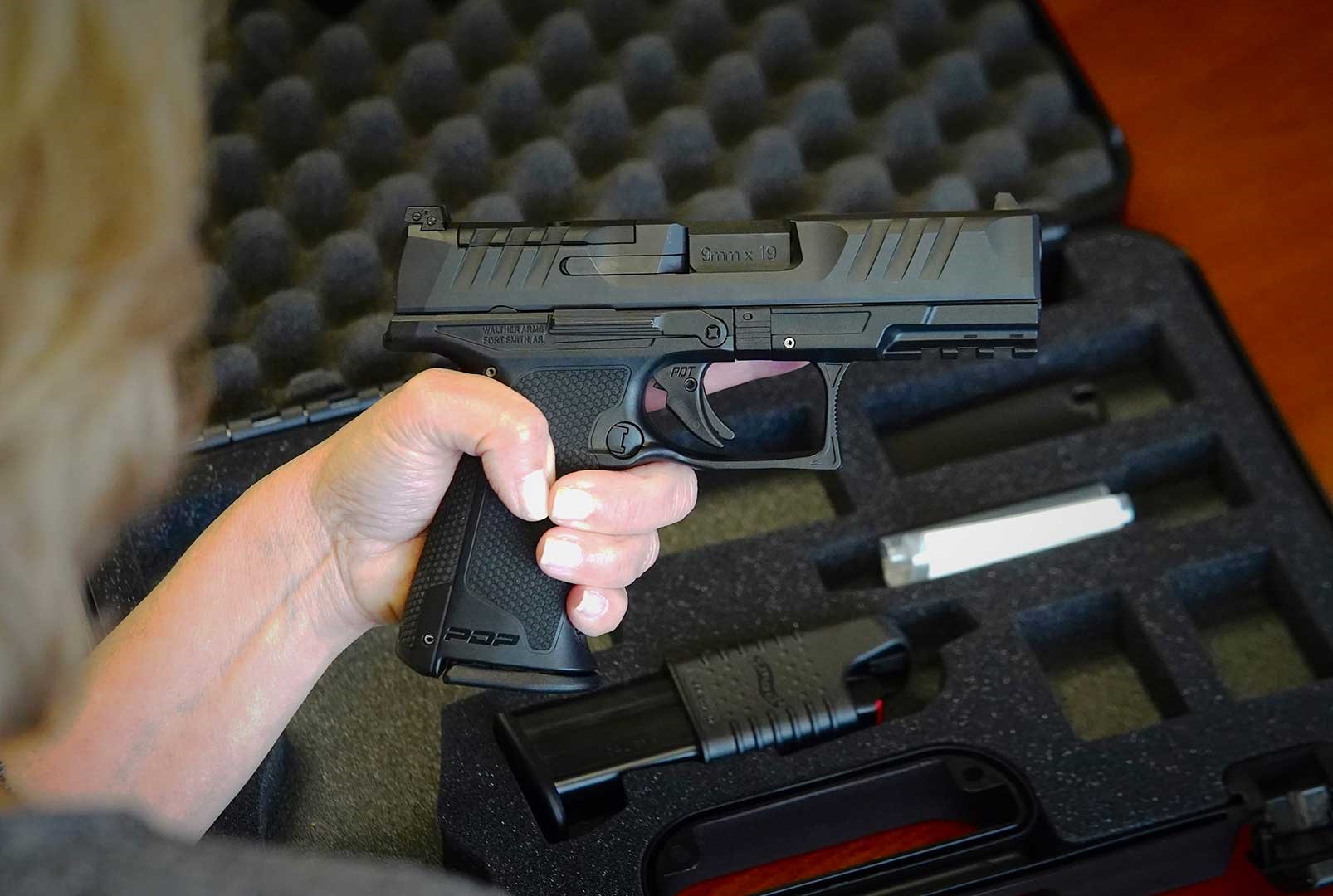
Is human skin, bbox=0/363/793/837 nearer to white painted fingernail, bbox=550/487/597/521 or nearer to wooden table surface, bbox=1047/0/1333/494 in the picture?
white painted fingernail, bbox=550/487/597/521

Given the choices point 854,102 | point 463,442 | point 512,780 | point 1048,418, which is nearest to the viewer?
point 463,442

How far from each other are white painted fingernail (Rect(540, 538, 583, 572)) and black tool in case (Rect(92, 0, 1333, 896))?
23cm

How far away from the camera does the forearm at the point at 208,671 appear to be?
1021mm

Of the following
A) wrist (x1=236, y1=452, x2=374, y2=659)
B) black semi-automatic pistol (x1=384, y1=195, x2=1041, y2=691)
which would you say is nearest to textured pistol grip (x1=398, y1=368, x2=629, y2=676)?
black semi-automatic pistol (x1=384, y1=195, x2=1041, y2=691)

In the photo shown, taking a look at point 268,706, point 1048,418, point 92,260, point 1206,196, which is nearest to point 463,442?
point 268,706

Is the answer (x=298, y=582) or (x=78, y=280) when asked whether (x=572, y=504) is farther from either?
(x=78, y=280)

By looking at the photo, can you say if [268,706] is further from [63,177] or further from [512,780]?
[63,177]

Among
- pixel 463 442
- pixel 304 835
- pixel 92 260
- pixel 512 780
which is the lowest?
pixel 304 835

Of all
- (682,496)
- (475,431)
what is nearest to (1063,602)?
(682,496)

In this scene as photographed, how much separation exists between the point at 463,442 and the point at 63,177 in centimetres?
50

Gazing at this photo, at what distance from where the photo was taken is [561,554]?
1.05 meters

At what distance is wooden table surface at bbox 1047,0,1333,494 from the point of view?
1464mm

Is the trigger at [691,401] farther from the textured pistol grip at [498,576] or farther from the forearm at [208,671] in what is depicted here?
the forearm at [208,671]

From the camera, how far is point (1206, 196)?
158cm
